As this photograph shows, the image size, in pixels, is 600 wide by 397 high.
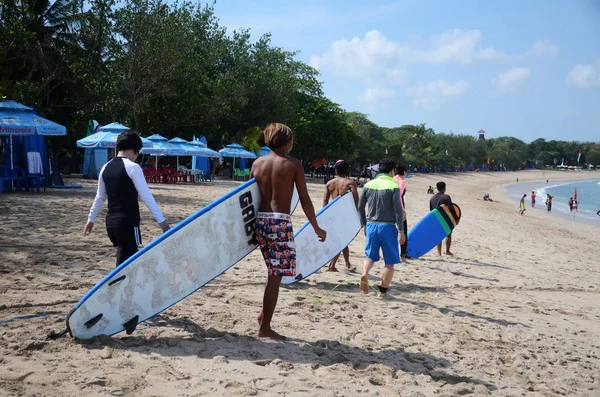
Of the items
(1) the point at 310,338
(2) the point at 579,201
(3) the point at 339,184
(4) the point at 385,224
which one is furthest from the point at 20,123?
(2) the point at 579,201

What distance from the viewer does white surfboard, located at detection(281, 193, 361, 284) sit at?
5836 mm

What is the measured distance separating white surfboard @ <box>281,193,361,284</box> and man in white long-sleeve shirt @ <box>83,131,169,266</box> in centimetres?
217

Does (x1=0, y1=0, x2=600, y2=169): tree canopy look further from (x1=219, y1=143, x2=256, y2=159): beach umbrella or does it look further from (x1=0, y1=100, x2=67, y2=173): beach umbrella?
A: (x1=0, y1=100, x2=67, y2=173): beach umbrella

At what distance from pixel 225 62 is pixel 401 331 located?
115ft

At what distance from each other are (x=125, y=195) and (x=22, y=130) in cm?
1063

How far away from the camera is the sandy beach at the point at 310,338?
10.4 ft

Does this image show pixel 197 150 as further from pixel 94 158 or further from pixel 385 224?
pixel 385 224

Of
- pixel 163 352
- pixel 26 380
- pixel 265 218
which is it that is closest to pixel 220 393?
pixel 163 352

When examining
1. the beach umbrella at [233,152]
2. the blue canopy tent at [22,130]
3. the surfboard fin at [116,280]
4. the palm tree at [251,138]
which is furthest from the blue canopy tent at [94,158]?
the surfboard fin at [116,280]

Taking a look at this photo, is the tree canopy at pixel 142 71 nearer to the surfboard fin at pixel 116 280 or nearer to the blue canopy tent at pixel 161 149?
the blue canopy tent at pixel 161 149

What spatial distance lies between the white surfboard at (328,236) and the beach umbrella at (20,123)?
9.80m

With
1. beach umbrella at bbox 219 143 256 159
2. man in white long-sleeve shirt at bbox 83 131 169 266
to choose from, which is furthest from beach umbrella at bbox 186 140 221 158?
man in white long-sleeve shirt at bbox 83 131 169 266

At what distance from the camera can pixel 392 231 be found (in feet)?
17.8

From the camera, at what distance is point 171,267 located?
3.92 metres
